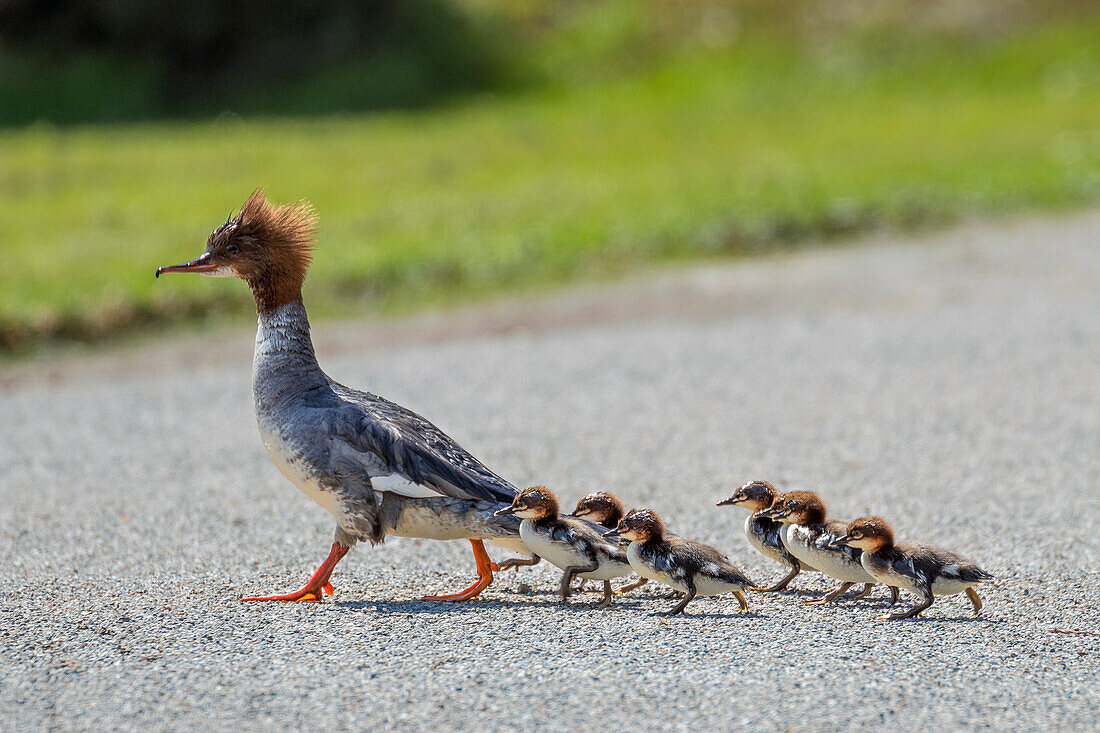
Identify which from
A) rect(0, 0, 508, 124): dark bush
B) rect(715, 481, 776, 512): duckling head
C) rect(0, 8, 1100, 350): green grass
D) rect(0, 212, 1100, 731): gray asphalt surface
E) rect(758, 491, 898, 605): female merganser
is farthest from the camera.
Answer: rect(0, 0, 508, 124): dark bush

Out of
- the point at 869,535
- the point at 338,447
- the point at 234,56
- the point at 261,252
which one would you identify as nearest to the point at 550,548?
the point at 338,447

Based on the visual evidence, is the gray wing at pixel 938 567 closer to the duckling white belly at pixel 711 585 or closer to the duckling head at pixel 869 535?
the duckling head at pixel 869 535

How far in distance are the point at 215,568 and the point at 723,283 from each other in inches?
389

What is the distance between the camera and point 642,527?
5969 mm

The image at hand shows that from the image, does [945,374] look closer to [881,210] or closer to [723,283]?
[723,283]

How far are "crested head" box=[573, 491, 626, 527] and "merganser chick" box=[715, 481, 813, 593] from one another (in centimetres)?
50

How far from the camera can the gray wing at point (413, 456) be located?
6152 mm

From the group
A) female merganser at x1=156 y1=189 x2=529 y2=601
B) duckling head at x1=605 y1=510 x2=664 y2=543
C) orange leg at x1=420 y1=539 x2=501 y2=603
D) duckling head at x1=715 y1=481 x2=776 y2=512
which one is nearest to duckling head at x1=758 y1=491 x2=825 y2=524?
duckling head at x1=715 y1=481 x2=776 y2=512

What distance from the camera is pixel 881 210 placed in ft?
61.5

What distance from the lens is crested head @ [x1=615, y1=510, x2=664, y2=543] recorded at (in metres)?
5.96

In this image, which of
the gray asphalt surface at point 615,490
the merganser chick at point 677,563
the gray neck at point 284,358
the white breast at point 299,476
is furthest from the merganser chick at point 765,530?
the gray neck at point 284,358

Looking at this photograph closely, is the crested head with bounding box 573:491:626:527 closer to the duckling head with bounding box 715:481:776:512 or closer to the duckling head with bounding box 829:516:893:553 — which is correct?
the duckling head with bounding box 715:481:776:512

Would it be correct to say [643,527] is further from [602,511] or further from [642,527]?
[602,511]

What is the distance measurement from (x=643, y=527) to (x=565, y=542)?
1.23 ft
